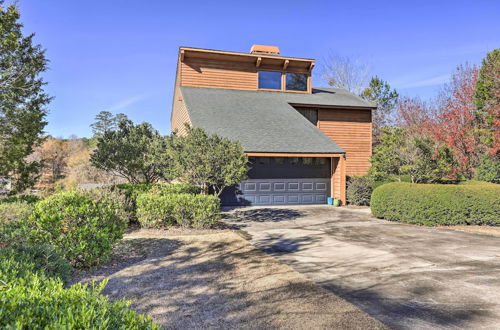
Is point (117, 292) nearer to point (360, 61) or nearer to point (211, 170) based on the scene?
point (211, 170)

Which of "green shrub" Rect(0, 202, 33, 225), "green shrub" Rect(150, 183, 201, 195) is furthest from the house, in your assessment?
"green shrub" Rect(0, 202, 33, 225)

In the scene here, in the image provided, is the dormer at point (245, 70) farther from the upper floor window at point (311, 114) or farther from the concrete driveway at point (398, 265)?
the concrete driveway at point (398, 265)

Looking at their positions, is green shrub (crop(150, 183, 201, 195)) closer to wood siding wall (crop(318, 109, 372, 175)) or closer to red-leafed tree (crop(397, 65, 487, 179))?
red-leafed tree (crop(397, 65, 487, 179))

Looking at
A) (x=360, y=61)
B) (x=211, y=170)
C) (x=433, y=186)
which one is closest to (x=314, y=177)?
(x=433, y=186)

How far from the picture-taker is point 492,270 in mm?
5918

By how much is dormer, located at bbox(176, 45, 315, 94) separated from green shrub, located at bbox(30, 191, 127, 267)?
14367 mm

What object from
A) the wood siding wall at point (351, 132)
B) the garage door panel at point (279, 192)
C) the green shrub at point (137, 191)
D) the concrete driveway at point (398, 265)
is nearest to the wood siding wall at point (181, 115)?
the garage door panel at point (279, 192)

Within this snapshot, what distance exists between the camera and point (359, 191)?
1600 cm

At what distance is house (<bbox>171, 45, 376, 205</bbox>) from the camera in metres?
15.2

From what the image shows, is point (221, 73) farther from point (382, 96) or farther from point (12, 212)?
point (382, 96)

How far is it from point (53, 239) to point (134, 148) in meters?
7.34

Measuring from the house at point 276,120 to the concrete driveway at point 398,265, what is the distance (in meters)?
4.42

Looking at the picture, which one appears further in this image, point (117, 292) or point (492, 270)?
point (492, 270)

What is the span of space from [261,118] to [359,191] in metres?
6.53
